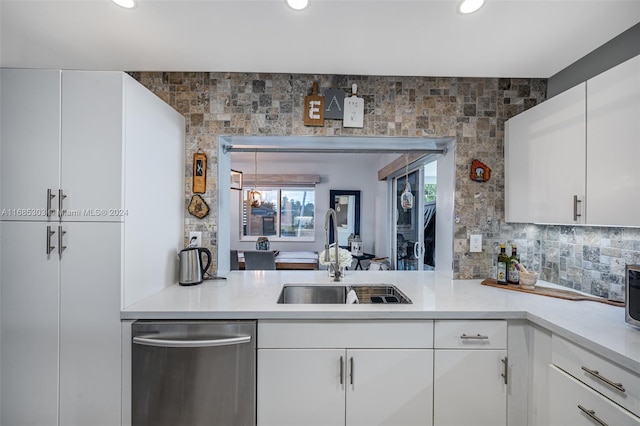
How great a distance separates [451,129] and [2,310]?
2.67m

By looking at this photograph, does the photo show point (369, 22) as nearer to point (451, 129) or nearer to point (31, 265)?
point (451, 129)

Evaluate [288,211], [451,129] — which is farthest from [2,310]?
[288,211]

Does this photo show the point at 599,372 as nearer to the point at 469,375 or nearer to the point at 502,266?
the point at 469,375

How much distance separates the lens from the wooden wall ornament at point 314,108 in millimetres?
1974

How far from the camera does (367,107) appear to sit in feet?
6.60

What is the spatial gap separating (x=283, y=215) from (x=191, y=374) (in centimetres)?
361

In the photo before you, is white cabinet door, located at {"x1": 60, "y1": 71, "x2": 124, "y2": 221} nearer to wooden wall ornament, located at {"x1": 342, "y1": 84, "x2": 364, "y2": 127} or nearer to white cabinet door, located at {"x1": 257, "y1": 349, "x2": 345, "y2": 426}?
white cabinet door, located at {"x1": 257, "y1": 349, "x2": 345, "y2": 426}

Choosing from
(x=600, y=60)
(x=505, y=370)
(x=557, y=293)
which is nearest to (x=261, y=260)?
(x=505, y=370)

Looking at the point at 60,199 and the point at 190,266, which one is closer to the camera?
the point at 60,199

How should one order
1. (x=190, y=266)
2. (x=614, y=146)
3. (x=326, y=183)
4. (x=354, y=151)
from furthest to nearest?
(x=326, y=183) < (x=354, y=151) < (x=190, y=266) < (x=614, y=146)

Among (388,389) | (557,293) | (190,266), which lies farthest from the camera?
(190,266)

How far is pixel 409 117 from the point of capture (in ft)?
6.62

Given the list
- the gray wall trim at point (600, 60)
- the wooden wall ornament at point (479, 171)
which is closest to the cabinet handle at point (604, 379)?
the wooden wall ornament at point (479, 171)

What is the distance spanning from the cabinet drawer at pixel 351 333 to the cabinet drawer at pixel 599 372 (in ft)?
1.69
